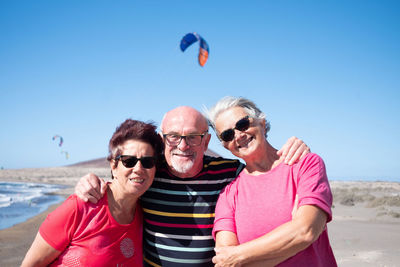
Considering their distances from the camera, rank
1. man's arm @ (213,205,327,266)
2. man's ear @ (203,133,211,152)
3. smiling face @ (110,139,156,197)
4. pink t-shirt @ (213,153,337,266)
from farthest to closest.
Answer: man's ear @ (203,133,211,152) → smiling face @ (110,139,156,197) → pink t-shirt @ (213,153,337,266) → man's arm @ (213,205,327,266)

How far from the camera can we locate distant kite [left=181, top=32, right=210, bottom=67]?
14.1m

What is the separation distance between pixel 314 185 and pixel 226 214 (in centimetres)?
65

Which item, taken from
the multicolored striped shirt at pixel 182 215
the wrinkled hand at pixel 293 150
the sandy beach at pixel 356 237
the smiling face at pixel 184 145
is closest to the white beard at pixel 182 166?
the smiling face at pixel 184 145

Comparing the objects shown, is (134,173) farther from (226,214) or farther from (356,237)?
(356,237)

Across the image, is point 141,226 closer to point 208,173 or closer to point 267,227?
point 208,173

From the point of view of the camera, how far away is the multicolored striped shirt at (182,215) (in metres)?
2.61

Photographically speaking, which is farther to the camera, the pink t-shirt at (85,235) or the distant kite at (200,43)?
the distant kite at (200,43)

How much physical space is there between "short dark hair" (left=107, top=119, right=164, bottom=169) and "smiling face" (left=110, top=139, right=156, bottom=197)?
34 mm

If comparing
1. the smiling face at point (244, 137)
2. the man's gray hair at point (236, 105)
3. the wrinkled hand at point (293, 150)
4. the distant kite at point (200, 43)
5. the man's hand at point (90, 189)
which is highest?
the distant kite at point (200, 43)

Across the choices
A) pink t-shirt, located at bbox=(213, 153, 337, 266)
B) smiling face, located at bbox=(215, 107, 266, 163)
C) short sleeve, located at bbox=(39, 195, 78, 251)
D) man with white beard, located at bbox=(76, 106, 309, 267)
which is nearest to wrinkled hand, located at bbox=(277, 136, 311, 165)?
pink t-shirt, located at bbox=(213, 153, 337, 266)

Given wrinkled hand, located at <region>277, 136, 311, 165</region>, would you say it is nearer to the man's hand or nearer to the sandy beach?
the man's hand

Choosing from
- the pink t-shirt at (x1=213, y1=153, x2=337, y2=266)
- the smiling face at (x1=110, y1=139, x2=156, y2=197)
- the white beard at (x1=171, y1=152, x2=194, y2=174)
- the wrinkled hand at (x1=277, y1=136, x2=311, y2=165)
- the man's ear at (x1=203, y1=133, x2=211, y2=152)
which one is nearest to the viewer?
the pink t-shirt at (x1=213, y1=153, x2=337, y2=266)

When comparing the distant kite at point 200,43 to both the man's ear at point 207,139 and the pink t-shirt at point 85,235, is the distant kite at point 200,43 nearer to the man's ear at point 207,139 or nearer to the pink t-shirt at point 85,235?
the man's ear at point 207,139

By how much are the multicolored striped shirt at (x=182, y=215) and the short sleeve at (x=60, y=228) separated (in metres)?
0.66
